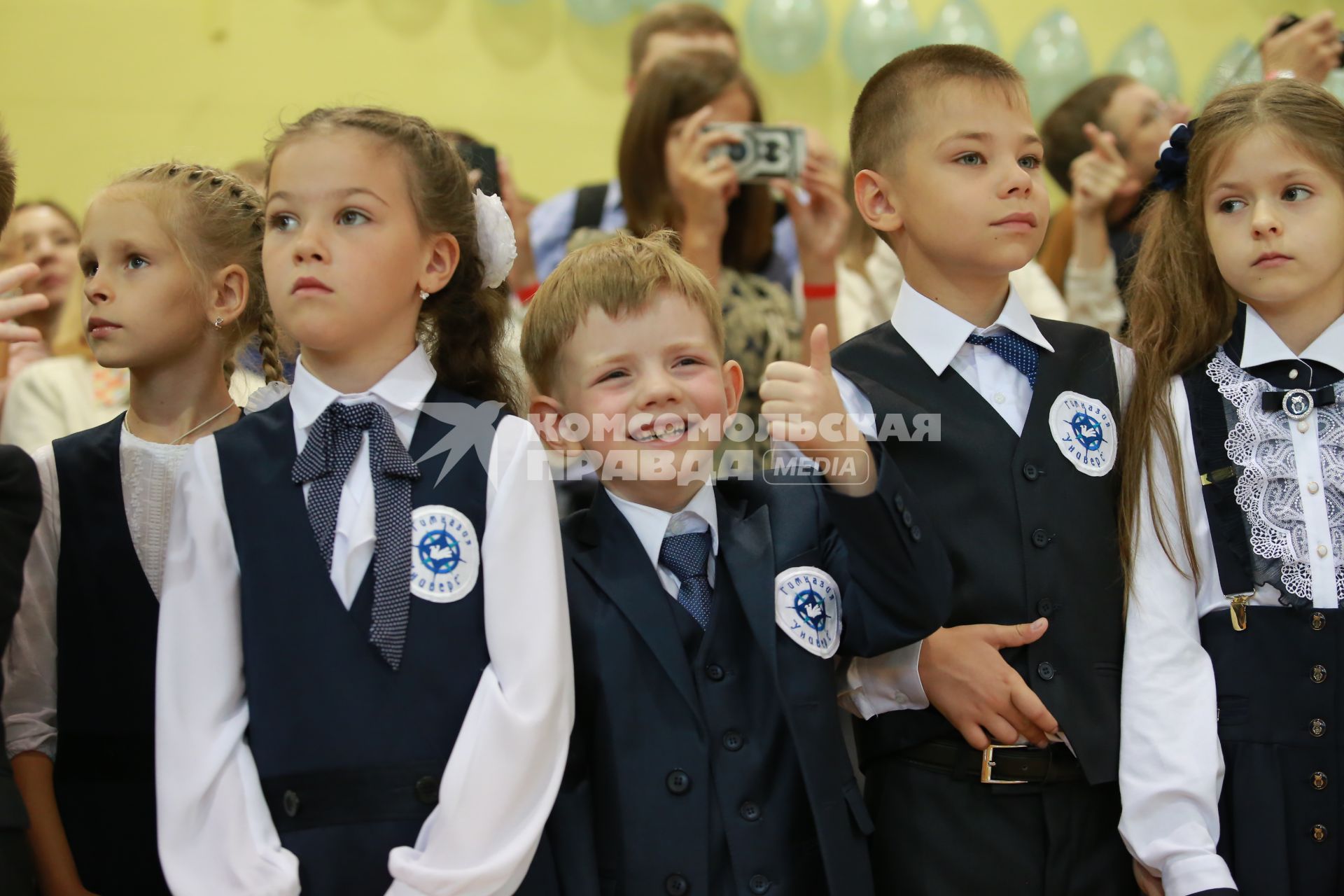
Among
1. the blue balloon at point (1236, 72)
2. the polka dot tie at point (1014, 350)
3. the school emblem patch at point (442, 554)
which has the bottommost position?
the school emblem patch at point (442, 554)

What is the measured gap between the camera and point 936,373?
5.59 feet

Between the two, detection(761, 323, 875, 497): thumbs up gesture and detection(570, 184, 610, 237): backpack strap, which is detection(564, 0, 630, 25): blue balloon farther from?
detection(761, 323, 875, 497): thumbs up gesture

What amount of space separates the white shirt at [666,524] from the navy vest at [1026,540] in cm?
25

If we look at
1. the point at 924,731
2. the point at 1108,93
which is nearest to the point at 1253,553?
the point at 924,731

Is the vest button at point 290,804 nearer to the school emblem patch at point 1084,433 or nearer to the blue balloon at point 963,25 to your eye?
the school emblem patch at point 1084,433

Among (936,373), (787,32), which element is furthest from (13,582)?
(787,32)

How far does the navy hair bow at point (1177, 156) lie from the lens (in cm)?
181

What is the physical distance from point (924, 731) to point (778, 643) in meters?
0.24

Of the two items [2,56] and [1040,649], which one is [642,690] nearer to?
[1040,649]

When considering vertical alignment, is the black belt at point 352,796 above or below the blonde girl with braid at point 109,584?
below

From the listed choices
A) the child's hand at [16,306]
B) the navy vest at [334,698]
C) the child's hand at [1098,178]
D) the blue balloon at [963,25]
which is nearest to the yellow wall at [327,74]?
the blue balloon at [963,25]

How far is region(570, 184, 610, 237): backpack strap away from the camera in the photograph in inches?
116

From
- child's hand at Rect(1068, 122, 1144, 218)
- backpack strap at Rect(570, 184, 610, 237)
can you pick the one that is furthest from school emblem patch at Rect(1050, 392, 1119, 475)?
child's hand at Rect(1068, 122, 1144, 218)

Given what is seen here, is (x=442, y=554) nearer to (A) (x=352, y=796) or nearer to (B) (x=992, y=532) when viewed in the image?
(A) (x=352, y=796)
